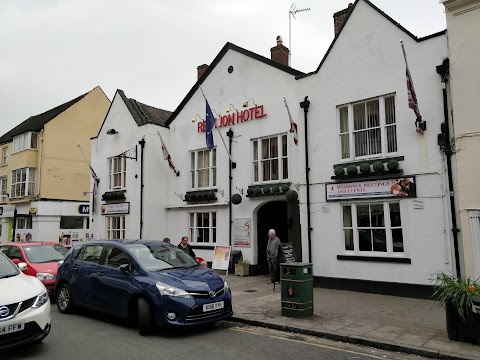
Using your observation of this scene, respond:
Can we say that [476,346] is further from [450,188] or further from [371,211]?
[371,211]

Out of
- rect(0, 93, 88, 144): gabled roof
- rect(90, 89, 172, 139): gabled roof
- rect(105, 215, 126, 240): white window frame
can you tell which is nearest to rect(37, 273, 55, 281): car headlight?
rect(105, 215, 126, 240): white window frame

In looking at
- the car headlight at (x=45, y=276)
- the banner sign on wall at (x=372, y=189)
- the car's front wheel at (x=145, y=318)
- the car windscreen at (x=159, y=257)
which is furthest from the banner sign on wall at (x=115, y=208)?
the car's front wheel at (x=145, y=318)

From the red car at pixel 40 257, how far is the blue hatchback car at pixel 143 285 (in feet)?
4.40

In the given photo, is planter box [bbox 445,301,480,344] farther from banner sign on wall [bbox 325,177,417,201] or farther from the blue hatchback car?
banner sign on wall [bbox 325,177,417,201]

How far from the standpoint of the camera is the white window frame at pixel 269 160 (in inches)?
574

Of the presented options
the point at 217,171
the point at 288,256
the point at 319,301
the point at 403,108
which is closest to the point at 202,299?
the point at 319,301

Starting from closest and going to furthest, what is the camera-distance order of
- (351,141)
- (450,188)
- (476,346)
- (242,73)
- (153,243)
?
(476,346) → (153,243) → (450,188) → (351,141) → (242,73)

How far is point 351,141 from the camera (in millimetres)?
12242

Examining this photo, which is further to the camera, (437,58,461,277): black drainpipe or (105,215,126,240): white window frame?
(105,215,126,240): white window frame

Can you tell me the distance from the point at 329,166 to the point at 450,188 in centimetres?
351

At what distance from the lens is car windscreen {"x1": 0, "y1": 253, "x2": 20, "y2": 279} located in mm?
6710

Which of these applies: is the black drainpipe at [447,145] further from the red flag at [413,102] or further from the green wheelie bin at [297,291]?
the green wheelie bin at [297,291]

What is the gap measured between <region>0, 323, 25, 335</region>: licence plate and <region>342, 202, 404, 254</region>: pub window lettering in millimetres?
8866

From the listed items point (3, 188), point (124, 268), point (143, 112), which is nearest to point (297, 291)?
point (124, 268)
